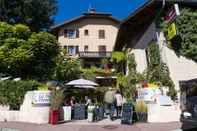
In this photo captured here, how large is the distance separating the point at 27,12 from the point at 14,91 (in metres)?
27.7

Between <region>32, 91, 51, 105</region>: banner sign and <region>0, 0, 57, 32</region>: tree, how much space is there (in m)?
28.7

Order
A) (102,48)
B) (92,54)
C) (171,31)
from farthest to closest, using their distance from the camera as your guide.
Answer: (102,48) < (92,54) < (171,31)

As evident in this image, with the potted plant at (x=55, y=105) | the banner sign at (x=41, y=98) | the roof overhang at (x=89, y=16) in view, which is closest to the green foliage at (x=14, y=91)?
the banner sign at (x=41, y=98)

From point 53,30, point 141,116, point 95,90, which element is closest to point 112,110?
point 141,116

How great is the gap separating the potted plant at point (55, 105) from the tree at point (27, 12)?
28863 millimetres

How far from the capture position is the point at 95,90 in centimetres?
3080

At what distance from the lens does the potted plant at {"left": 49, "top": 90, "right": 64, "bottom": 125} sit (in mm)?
19047

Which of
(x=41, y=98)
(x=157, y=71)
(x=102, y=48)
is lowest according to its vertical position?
(x=41, y=98)

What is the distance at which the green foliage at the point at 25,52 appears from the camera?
2656 centimetres

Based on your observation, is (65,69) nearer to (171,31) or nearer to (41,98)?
(41,98)

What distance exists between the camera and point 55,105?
1953 centimetres

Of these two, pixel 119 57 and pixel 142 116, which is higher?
pixel 119 57

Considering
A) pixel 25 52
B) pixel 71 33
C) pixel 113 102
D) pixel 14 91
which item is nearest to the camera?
pixel 113 102

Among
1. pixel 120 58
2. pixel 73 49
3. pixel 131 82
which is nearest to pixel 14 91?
pixel 131 82
